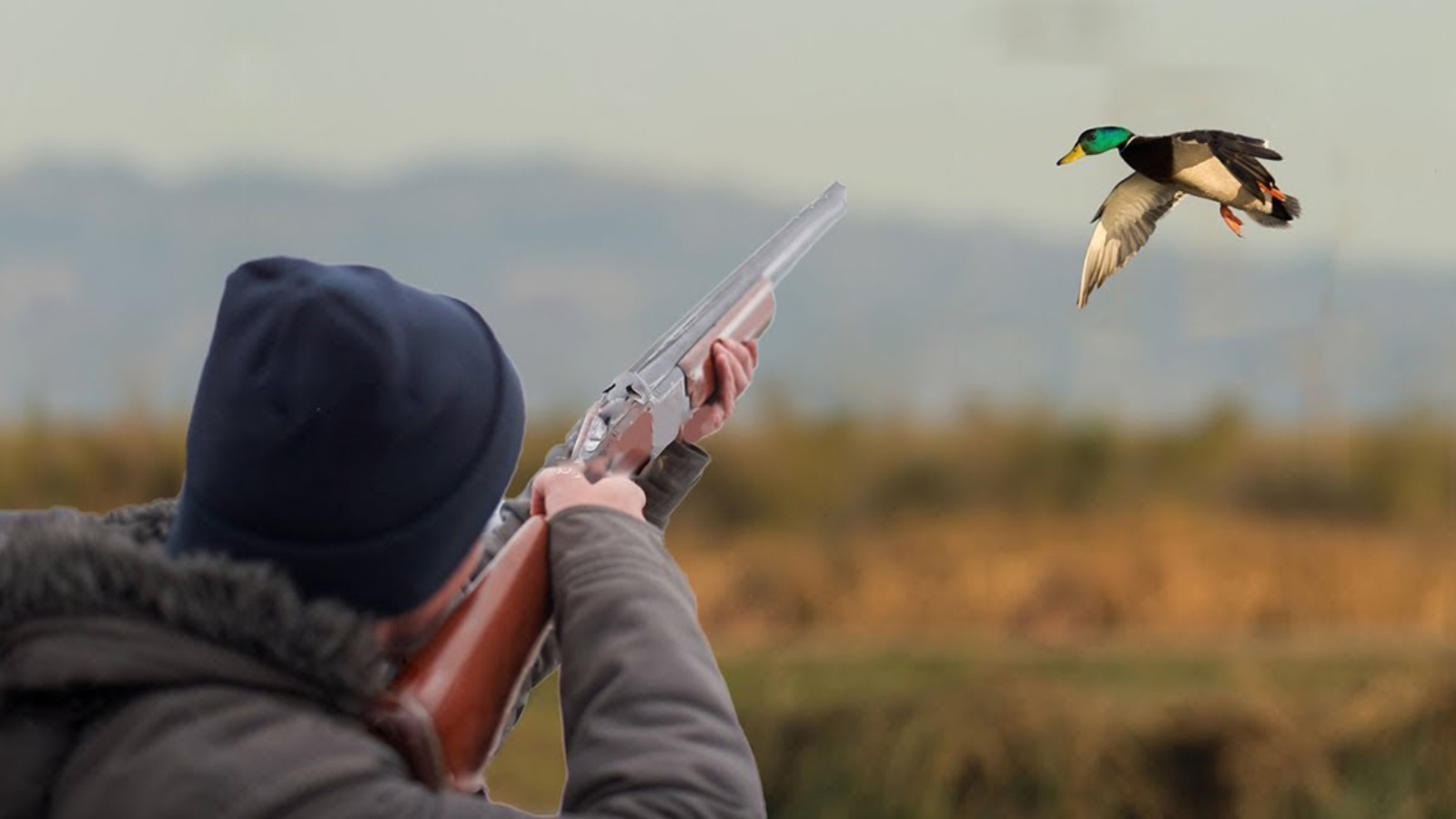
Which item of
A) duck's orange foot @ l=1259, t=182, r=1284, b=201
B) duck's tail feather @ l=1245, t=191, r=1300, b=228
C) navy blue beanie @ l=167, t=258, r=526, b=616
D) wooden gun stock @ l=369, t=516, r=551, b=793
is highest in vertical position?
duck's orange foot @ l=1259, t=182, r=1284, b=201

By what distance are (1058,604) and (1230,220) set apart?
3656 millimetres

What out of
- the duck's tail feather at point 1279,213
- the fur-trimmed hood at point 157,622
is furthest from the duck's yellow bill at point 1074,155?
the fur-trimmed hood at point 157,622

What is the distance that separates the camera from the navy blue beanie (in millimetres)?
1186

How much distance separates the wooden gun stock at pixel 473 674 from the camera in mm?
1254

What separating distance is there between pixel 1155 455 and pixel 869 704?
1.53 meters

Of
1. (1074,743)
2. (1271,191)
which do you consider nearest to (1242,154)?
(1271,191)

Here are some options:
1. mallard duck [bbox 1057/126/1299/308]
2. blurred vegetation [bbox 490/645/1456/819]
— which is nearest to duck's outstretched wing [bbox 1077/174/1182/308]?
mallard duck [bbox 1057/126/1299/308]

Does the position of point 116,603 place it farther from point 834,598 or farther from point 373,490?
point 834,598

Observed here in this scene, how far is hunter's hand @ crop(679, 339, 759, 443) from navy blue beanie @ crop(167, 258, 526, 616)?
0.47m

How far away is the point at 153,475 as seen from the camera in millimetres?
5617

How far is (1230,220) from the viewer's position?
1.38 m

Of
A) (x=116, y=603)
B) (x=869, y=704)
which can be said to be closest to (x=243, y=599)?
(x=116, y=603)

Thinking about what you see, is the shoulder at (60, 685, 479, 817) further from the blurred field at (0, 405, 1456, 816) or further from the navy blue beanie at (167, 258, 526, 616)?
the blurred field at (0, 405, 1456, 816)

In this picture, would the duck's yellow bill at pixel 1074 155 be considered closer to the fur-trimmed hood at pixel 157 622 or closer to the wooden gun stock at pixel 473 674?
the wooden gun stock at pixel 473 674
